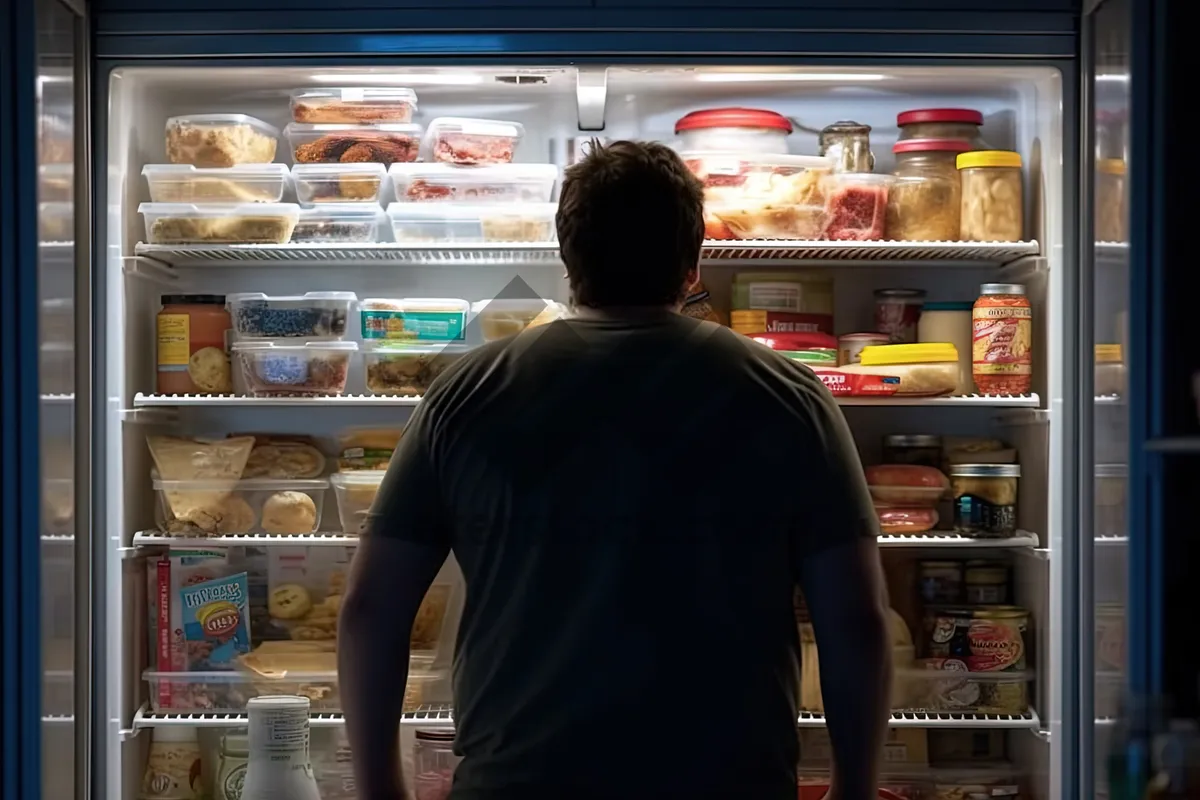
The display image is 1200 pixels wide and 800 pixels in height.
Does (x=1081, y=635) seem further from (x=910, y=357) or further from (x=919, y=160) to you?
(x=919, y=160)

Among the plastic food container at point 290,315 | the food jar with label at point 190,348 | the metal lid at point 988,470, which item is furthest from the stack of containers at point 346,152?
the metal lid at point 988,470

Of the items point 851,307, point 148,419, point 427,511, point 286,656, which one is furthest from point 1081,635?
point 148,419

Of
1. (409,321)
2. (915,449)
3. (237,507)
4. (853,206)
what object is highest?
(853,206)

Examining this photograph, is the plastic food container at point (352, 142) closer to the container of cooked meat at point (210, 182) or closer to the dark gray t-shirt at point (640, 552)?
the container of cooked meat at point (210, 182)

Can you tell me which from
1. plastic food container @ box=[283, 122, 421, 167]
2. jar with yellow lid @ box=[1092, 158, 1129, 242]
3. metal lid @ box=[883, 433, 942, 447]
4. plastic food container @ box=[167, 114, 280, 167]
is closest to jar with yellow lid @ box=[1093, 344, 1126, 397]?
jar with yellow lid @ box=[1092, 158, 1129, 242]

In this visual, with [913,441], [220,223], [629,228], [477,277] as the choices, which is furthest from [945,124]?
[220,223]

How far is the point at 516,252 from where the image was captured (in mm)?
2562

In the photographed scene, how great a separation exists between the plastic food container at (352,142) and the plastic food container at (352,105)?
1cm

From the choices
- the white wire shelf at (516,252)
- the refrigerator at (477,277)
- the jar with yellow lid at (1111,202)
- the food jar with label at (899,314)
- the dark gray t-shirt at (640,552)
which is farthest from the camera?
the food jar with label at (899,314)

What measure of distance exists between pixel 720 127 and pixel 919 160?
401 mm

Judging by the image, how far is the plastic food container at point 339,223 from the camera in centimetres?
258

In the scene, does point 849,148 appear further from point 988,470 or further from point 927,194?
point 988,470

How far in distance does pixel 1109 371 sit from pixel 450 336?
3.92 ft

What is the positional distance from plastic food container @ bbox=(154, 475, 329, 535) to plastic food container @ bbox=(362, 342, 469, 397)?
0.26 m
